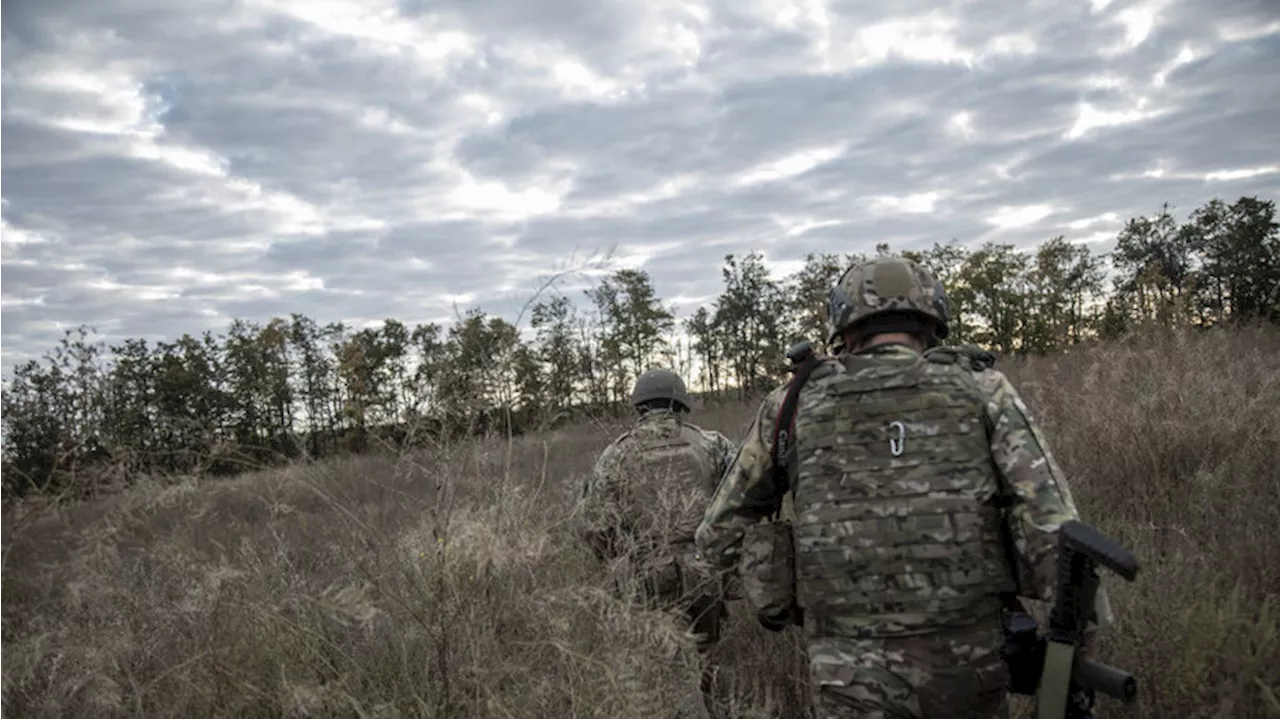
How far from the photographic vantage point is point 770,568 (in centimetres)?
248

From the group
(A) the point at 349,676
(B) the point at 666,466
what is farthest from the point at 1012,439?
(A) the point at 349,676

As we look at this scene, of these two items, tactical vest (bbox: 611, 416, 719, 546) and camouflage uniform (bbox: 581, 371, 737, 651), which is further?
tactical vest (bbox: 611, 416, 719, 546)

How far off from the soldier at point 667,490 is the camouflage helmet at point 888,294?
1309 mm

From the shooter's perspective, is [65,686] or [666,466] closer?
[65,686]

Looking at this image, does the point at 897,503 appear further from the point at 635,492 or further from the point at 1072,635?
the point at 635,492

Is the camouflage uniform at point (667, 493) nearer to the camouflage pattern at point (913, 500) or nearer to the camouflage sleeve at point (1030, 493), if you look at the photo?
the camouflage pattern at point (913, 500)

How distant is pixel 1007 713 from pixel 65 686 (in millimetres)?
A: 3262

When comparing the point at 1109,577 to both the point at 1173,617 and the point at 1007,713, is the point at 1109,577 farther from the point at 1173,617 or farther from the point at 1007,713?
the point at 1007,713

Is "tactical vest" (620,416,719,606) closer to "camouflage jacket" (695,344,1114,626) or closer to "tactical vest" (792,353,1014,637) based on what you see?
"camouflage jacket" (695,344,1114,626)

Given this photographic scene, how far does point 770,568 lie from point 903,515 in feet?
1.59

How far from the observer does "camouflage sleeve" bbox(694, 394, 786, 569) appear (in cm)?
255

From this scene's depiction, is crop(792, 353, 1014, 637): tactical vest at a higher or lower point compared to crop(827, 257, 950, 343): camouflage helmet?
lower

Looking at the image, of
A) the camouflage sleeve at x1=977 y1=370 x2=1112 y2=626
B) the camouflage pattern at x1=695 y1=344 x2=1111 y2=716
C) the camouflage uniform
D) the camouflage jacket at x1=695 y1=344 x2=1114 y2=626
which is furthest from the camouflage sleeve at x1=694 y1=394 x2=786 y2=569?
the camouflage uniform

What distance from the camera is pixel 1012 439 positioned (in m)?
2.19
